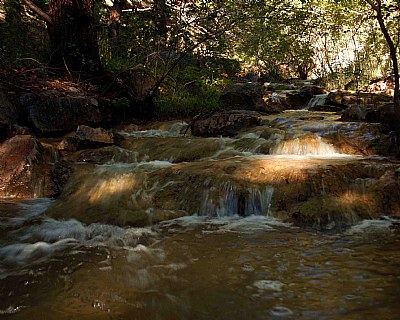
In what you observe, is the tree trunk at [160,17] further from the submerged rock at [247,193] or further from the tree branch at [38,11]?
the submerged rock at [247,193]

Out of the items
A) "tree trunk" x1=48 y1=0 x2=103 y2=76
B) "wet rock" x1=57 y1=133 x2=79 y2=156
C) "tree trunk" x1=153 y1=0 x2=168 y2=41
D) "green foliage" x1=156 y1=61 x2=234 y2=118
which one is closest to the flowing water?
"wet rock" x1=57 y1=133 x2=79 y2=156

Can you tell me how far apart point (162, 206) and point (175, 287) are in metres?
2.07

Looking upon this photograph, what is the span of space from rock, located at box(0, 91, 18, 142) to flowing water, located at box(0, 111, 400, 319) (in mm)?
1775

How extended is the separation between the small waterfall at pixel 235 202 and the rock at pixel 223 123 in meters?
3.18

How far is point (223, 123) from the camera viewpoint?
7348mm

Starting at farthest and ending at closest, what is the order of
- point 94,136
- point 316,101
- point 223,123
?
1. point 316,101
2. point 223,123
3. point 94,136

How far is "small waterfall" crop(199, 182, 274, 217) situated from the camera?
399cm

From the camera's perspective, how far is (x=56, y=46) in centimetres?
789

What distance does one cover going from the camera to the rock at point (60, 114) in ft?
21.8

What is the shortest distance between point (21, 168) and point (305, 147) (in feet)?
15.0

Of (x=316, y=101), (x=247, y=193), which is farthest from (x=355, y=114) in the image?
(x=247, y=193)

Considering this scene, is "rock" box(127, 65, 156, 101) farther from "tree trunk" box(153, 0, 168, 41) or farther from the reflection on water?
the reflection on water

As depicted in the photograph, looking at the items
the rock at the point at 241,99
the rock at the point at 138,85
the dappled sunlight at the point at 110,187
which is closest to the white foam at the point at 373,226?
the dappled sunlight at the point at 110,187

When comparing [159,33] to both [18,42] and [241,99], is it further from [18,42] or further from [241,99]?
[18,42]
